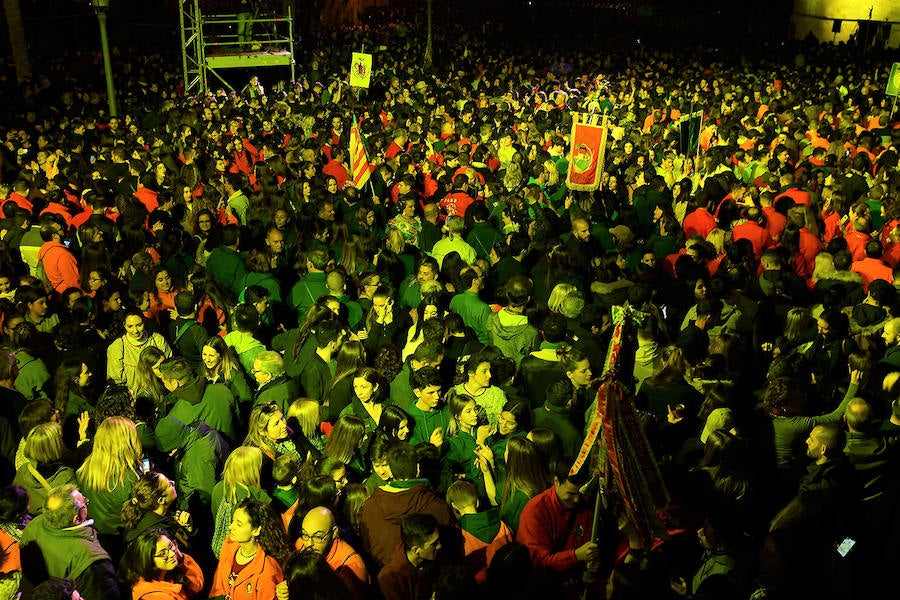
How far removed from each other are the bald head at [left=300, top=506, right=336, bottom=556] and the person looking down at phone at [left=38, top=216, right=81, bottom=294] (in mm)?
4779

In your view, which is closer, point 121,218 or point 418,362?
point 418,362

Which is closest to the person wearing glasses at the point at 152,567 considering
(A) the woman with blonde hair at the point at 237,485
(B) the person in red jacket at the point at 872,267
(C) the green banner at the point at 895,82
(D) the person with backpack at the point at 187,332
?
(A) the woman with blonde hair at the point at 237,485

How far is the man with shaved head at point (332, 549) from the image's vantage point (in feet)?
13.8

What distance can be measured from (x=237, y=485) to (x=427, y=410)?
1.35m

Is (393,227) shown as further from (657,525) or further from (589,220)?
(657,525)

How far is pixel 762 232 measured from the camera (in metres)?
8.97

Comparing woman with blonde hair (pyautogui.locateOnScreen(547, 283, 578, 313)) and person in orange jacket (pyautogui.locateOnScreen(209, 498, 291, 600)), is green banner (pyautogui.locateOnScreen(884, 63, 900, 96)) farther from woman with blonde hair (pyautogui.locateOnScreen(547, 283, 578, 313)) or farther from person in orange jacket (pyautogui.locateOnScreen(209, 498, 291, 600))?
person in orange jacket (pyautogui.locateOnScreen(209, 498, 291, 600))

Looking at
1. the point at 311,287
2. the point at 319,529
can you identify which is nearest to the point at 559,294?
the point at 311,287

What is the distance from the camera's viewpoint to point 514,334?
6.52 meters

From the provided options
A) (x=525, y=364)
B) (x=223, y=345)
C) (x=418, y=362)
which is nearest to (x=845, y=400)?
(x=525, y=364)

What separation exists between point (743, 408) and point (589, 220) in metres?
3.65

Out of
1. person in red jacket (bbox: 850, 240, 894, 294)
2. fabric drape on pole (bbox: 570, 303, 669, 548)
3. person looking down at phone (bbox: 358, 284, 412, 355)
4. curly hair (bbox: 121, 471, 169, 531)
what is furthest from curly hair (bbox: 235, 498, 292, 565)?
person in red jacket (bbox: 850, 240, 894, 294)

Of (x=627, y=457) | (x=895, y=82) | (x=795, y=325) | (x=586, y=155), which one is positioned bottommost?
(x=795, y=325)

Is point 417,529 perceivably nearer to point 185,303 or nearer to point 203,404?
point 203,404
